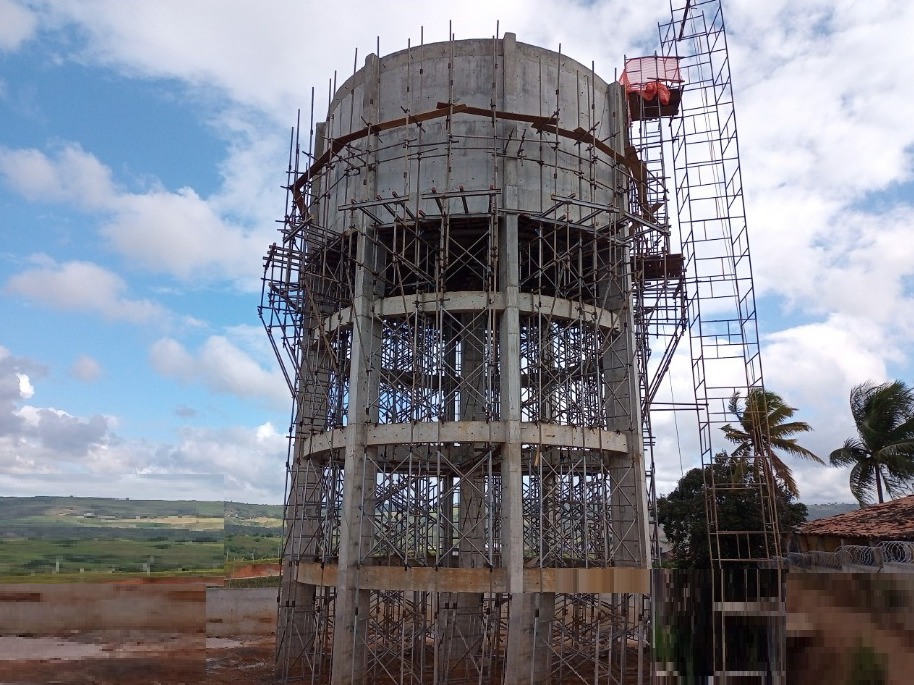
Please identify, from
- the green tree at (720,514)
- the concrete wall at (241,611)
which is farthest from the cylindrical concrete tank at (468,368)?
the concrete wall at (241,611)

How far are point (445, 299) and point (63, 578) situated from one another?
51.4 feet

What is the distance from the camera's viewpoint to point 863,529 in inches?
787

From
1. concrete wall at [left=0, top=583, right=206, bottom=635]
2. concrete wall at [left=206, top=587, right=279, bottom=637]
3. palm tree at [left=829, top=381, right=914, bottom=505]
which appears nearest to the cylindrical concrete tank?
concrete wall at [left=0, top=583, right=206, bottom=635]

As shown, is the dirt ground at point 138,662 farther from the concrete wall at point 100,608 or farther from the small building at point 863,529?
the small building at point 863,529

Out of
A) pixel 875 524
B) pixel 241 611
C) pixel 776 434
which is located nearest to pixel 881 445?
pixel 776 434

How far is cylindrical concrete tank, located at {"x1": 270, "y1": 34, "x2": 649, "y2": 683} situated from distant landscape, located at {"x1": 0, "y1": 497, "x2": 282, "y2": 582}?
2730 millimetres

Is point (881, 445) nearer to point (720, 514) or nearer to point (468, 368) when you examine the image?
A: point (720, 514)

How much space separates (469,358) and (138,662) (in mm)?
13310

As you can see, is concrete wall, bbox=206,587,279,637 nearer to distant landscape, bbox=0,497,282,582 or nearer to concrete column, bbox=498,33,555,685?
distant landscape, bbox=0,497,282,582

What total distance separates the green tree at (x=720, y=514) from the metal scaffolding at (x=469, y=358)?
7059 millimetres

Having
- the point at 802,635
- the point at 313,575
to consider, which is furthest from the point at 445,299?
the point at 802,635

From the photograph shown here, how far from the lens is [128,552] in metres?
17.7

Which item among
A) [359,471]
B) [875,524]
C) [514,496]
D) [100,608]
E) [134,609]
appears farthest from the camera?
[100,608]

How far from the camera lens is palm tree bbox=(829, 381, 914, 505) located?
3012 centimetres
